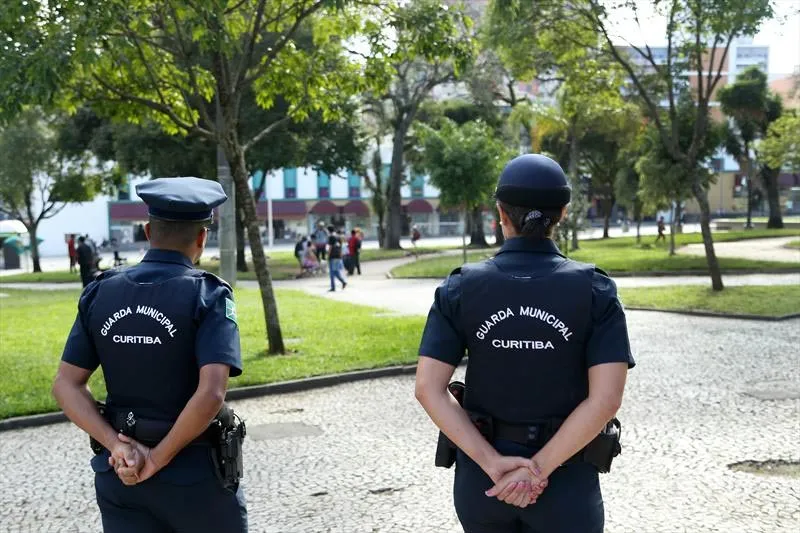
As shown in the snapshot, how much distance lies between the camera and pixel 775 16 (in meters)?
15.7

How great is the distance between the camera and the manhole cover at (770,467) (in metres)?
5.74

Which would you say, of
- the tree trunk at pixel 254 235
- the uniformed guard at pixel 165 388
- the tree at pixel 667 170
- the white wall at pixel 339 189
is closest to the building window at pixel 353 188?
the white wall at pixel 339 189

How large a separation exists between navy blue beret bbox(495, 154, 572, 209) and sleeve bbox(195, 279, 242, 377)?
99 centimetres

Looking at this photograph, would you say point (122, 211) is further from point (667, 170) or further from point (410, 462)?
point (410, 462)

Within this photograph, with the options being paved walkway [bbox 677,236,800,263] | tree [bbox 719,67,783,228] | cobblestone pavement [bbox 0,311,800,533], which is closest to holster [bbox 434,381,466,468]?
cobblestone pavement [bbox 0,311,800,533]

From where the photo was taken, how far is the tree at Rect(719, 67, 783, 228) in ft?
138

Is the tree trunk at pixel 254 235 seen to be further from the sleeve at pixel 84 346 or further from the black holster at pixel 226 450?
the black holster at pixel 226 450

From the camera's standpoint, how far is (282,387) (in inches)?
360

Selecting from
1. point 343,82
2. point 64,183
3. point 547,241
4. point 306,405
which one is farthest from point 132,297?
point 64,183

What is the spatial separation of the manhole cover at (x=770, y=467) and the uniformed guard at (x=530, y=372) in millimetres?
3683

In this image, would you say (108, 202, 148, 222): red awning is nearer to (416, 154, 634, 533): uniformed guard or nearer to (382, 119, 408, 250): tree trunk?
(382, 119, 408, 250): tree trunk

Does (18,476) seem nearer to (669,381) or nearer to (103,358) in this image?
(103,358)

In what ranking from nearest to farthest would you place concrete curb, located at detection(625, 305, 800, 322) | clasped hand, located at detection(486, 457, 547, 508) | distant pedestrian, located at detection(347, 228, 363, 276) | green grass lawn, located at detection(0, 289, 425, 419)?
clasped hand, located at detection(486, 457, 547, 508) < green grass lawn, located at detection(0, 289, 425, 419) < concrete curb, located at detection(625, 305, 800, 322) < distant pedestrian, located at detection(347, 228, 363, 276)

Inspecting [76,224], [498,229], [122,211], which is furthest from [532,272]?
[76,224]
